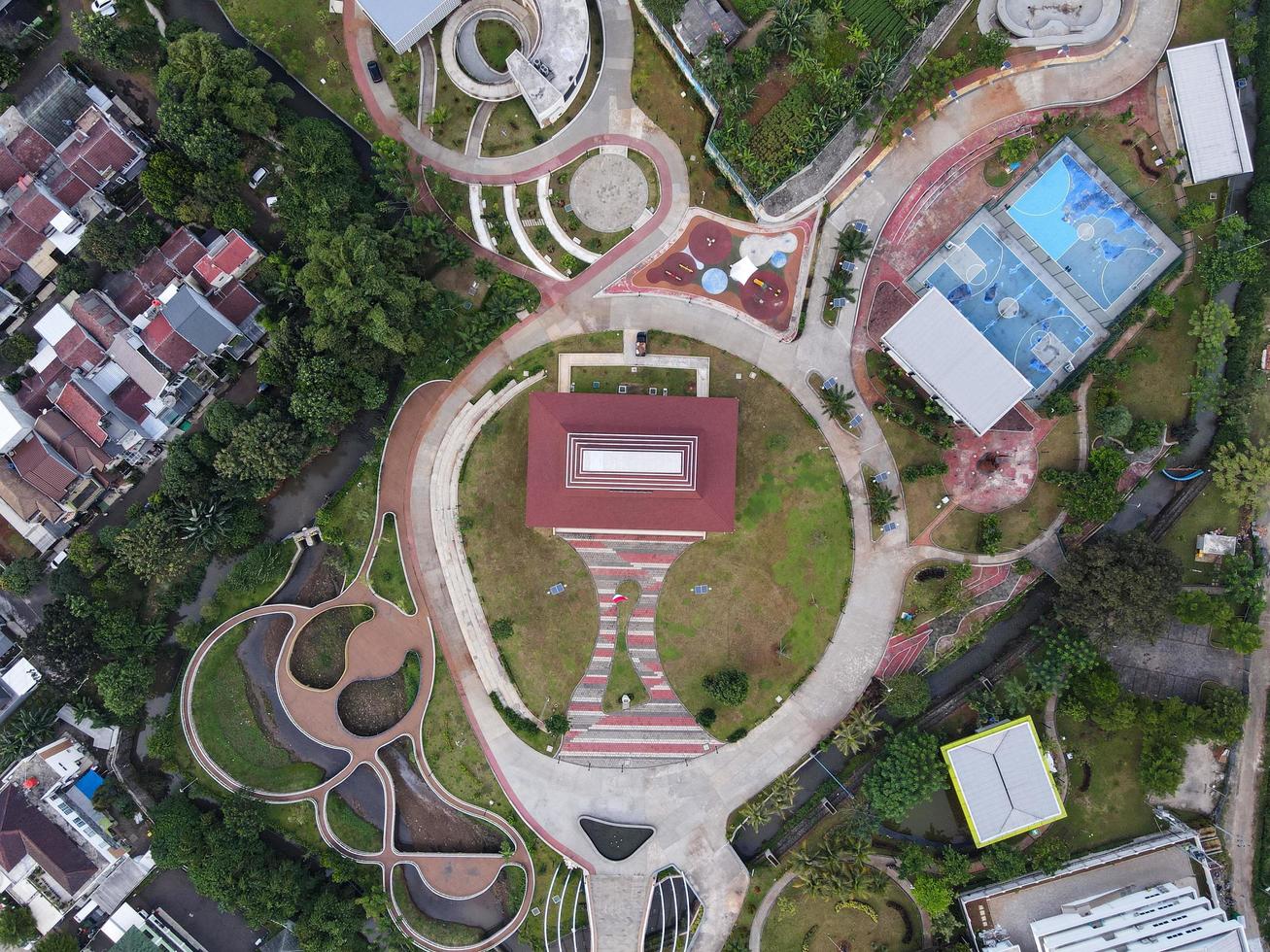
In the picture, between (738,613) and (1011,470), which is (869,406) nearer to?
(1011,470)

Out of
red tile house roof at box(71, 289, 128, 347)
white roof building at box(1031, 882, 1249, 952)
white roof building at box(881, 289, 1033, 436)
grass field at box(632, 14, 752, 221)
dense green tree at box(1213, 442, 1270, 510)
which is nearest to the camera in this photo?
white roof building at box(1031, 882, 1249, 952)

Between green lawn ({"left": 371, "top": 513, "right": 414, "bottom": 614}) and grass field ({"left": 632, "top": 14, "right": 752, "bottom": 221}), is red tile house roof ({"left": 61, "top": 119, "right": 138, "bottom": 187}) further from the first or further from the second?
grass field ({"left": 632, "top": 14, "right": 752, "bottom": 221})

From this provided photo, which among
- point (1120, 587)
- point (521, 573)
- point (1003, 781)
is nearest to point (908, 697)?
point (1003, 781)

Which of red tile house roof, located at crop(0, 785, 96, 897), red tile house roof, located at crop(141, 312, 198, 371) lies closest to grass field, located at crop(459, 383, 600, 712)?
red tile house roof, located at crop(141, 312, 198, 371)

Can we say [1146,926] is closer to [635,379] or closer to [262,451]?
[635,379]

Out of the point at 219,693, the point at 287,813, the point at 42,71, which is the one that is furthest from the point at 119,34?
the point at 287,813

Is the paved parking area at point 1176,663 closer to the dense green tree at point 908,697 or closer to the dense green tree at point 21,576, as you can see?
the dense green tree at point 908,697

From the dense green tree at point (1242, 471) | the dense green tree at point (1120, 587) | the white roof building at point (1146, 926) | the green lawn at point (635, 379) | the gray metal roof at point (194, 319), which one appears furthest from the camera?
the green lawn at point (635, 379)

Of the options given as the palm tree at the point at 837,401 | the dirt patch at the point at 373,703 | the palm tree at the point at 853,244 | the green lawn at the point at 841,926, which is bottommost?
the green lawn at the point at 841,926

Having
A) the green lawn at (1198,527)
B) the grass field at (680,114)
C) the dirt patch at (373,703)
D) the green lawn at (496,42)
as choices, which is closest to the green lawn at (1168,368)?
the green lawn at (1198,527)
